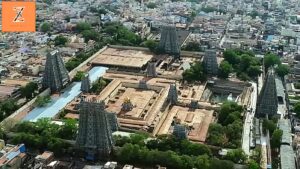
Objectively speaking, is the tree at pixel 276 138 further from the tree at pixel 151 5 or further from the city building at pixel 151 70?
the tree at pixel 151 5

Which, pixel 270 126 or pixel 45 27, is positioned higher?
pixel 45 27

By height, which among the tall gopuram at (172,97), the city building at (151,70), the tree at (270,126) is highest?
the city building at (151,70)

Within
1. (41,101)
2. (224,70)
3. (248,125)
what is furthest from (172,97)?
(41,101)

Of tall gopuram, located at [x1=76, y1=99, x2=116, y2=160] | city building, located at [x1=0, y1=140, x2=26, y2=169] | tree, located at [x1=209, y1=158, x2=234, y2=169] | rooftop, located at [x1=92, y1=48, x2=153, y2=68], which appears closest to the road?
tree, located at [x1=209, y1=158, x2=234, y2=169]

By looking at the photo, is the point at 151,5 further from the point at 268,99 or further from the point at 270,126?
the point at 270,126

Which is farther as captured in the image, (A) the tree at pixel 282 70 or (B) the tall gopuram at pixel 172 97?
(A) the tree at pixel 282 70

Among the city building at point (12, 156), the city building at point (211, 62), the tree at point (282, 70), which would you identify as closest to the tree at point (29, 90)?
the city building at point (12, 156)
